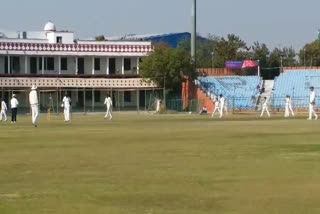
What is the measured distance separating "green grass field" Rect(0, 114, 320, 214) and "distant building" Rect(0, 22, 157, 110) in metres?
63.7

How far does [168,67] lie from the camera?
8056 centimetres

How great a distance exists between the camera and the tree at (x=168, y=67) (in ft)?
265

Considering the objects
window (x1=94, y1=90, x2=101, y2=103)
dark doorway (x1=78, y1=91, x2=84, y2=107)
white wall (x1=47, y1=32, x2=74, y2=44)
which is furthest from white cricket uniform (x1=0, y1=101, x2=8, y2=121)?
white wall (x1=47, y1=32, x2=74, y2=44)

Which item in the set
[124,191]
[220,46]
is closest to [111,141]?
[124,191]

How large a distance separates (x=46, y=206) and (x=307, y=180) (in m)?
4.80

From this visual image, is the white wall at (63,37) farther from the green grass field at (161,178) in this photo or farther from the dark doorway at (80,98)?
the green grass field at (161,178)

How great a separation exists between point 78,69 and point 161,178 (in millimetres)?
79639

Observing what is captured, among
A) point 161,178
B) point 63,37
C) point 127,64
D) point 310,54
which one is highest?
point 63,37

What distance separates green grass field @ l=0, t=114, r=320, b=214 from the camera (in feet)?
32.6

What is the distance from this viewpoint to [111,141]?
22.8 metres

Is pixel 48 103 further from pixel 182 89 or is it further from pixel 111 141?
pixel 111 141

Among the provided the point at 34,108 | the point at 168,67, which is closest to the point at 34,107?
the point at 34,108

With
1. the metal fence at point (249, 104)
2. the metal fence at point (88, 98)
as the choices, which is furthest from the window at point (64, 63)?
the metal fence at point (249, 104)

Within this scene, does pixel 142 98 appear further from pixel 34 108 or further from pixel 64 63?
pixel 34 108
